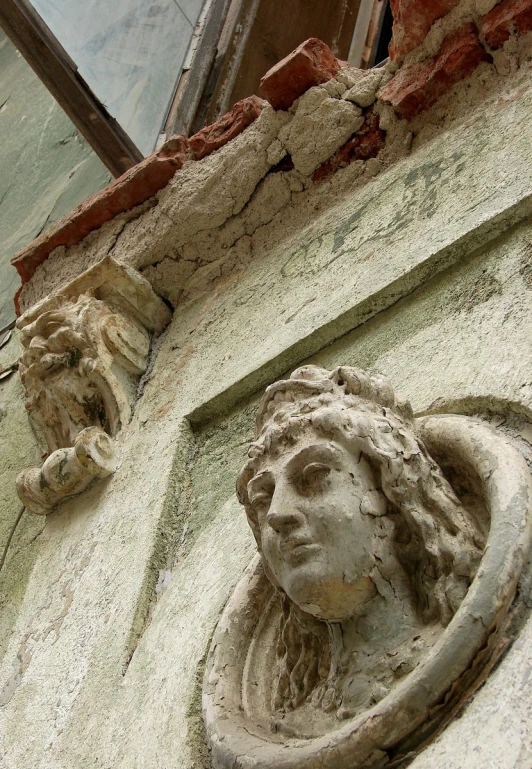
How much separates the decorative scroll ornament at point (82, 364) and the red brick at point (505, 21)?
4.33 feet

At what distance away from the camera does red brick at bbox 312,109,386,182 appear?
2.57 m

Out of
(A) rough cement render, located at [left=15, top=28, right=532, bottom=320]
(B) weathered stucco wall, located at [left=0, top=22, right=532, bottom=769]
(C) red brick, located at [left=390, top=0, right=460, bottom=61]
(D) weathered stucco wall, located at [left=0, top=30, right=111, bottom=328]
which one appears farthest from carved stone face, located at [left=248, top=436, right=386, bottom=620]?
(D) weathered stucco wall, located at [left=0, top=30, right=111, bottom=328]

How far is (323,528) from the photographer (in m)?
1.29

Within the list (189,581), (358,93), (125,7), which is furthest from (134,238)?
(125,7)

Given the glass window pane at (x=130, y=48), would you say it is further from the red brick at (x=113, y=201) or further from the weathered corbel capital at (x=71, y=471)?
the weathered corbel capital at (x=71, y=471)

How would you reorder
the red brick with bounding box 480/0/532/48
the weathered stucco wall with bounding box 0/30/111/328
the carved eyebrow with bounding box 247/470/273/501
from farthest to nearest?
the weathered stucco wall with bounding box 0/30/111/328, the red brick with bounding box 480/0/532/48, the carved eyebrow with bounding box 247/470/273/501

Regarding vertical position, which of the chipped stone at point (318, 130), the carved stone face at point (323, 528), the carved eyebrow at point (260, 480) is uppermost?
the chipped stone at point (318, 130)

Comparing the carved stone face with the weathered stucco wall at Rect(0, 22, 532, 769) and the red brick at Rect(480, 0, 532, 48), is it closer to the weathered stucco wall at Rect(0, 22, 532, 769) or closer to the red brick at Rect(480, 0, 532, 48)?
the weathered stucco wall at Rect(0, 22, 532, 769)

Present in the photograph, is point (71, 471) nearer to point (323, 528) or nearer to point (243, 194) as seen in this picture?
point (243, 194)

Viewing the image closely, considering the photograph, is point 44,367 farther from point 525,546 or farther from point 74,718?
point 525,546

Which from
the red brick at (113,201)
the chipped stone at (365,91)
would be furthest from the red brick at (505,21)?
the red brick at (113,201)

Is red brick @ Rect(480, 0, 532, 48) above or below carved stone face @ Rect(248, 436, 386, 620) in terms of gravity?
above

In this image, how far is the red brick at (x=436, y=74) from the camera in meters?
2.39

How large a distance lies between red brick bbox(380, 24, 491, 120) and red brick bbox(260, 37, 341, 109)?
242 millimetres
